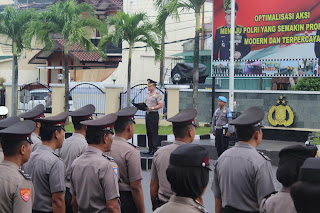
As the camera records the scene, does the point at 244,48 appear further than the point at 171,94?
No

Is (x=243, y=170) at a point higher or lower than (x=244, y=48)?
lower

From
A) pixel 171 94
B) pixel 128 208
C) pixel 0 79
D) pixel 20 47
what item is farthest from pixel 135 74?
pixel 128 208

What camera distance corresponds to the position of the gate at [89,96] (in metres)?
24.7

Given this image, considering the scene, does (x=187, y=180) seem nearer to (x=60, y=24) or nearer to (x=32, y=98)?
(x=60, y=24)

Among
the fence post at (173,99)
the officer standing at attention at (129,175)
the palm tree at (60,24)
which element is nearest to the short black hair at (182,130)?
the officer standing at attention at (129,175)

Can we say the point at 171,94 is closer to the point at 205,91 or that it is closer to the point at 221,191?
the point at 205,91

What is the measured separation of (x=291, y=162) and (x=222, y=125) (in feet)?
→ 29.1

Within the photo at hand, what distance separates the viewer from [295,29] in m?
16.9

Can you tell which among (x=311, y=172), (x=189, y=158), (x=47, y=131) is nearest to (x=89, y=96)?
(x=47, y=131)

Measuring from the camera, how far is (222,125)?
12.6 m

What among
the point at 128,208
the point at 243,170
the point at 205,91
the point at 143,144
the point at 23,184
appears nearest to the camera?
the point at 23,184

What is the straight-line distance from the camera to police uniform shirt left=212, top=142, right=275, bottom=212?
448 cm

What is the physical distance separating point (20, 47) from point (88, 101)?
4335 mm

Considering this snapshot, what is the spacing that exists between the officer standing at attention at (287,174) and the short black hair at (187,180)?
803 millimetres
